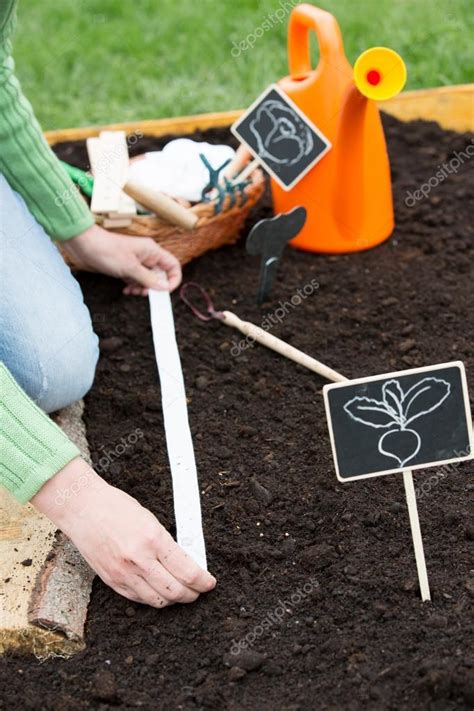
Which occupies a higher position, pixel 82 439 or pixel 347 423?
pixel 347 423

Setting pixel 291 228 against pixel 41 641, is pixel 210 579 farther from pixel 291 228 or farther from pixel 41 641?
pixel 291 228

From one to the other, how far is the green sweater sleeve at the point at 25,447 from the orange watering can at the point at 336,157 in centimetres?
107

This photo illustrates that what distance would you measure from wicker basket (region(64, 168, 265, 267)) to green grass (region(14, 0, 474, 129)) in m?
0.81

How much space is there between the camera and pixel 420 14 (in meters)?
3.37

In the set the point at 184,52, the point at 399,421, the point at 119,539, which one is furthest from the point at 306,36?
the point at 119,539

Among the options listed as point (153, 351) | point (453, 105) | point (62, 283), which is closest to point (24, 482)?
point (62, 283)

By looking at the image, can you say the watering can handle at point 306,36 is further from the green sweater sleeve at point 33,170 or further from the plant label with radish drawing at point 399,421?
the plant label with radish drawing at point 399,421

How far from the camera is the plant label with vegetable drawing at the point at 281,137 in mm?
2145

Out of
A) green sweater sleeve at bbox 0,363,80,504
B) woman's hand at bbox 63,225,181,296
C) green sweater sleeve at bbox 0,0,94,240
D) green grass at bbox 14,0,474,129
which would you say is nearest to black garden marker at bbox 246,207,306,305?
woman's hand at bbox 63,225,181,296

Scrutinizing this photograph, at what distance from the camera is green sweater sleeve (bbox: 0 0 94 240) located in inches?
77.2

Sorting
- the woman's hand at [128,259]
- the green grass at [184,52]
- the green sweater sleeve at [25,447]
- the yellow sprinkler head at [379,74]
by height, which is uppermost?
the green sweater sleeve at [25,447]

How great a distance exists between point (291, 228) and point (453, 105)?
0.95m

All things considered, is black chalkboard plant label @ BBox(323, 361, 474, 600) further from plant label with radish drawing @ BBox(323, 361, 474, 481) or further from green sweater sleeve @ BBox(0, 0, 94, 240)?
green sweater sleeve @ BBox(0, 0, 94, 240)

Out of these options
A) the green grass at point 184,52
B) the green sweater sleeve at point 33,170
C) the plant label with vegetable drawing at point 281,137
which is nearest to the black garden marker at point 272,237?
the plant label with vegetable drawing at point 281,137
